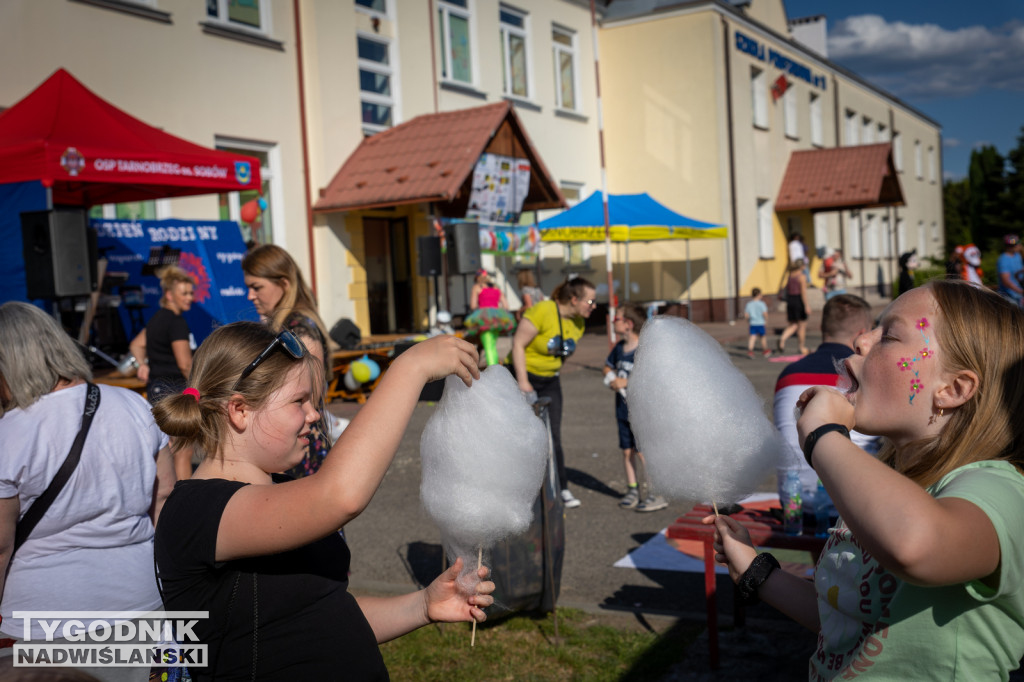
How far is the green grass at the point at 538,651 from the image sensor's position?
3494 mm

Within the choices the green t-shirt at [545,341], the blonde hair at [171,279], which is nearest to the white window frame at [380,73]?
the blonde hair at [171,279]

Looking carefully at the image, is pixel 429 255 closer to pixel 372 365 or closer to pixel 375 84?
pixel 372 365

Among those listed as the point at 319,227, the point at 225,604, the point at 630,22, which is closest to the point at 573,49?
the point at 630,22

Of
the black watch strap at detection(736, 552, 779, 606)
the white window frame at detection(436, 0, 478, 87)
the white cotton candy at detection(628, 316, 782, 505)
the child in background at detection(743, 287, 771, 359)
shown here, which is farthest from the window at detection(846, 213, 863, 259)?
the black watch strap at detection(736, 552, 779, 606)

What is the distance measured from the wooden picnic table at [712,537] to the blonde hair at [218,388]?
1963mm

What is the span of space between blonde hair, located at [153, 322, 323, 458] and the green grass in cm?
211

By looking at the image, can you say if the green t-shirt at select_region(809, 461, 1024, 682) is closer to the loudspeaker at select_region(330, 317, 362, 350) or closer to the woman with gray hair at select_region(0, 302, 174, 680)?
the woman with gray hair at select_region(0, 302, 174, 680)

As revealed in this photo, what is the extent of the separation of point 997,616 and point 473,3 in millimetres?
16299

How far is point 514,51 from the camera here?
17719 mm

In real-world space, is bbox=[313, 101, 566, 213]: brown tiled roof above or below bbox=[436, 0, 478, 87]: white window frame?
below

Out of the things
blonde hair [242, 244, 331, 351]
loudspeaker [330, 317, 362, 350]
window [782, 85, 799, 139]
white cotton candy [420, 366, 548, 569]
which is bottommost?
loudspeaker [330, 317, 362, 350]

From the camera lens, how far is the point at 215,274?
1058cm

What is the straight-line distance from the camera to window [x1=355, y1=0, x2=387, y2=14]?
14.0m

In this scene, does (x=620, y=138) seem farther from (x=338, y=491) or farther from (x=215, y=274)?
(x=338, y=491)
